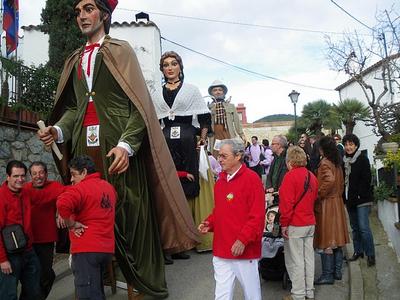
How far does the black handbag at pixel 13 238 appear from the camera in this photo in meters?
3.88

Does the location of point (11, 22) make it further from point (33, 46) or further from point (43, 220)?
point (33, 46)

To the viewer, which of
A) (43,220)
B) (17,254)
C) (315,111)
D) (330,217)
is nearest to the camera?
(17,254)

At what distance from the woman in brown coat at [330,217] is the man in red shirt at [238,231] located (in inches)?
66.6

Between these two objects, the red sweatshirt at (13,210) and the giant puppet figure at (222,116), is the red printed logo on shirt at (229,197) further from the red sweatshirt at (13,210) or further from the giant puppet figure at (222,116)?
the giant puppet figure at (222,116)

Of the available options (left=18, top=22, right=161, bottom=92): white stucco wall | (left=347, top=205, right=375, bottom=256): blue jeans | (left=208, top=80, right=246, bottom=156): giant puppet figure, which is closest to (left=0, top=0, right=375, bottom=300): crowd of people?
(left=347, top=205, right=375, bottom=256): blue jeans

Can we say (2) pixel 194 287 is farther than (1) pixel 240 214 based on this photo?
Yes

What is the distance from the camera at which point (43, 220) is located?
177 inches

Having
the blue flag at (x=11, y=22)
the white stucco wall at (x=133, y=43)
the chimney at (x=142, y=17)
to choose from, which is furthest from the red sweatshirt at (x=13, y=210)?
the chimney at (x=142, y=17)

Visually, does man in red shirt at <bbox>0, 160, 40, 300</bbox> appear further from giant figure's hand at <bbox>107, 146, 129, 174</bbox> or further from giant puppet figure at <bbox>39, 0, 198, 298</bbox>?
giant figure's hand at <bbox>107, 146, 129, 174</bbox>

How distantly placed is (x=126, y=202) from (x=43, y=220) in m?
1.04

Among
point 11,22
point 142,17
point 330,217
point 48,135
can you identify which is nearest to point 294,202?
point 330,217

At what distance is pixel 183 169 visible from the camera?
5590 mm

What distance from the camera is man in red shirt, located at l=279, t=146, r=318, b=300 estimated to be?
14.9ft

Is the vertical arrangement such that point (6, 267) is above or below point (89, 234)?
below
